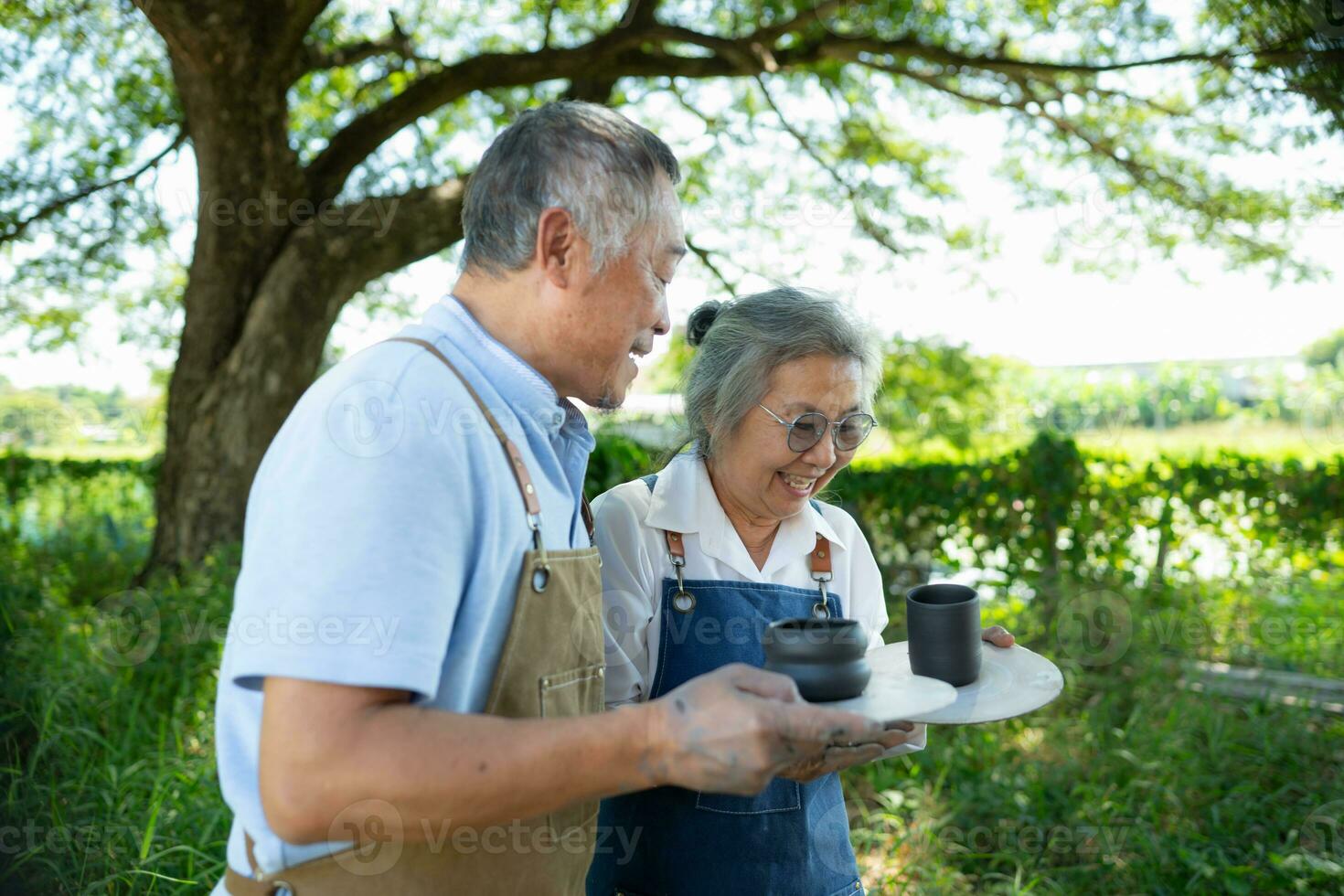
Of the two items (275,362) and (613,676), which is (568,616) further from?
(275,362)

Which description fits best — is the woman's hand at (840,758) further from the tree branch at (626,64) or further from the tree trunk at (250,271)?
the tree branch at (626,64)

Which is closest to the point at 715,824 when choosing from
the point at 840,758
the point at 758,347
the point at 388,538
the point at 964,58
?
the point at 840,758

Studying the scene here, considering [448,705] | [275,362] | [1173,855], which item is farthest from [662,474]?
[275,362]

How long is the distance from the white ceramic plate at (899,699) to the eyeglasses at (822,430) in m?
0.61

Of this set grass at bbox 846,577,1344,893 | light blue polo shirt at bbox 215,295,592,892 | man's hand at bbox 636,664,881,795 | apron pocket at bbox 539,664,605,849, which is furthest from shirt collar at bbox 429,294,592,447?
grass at bbox 846,577,1344,893

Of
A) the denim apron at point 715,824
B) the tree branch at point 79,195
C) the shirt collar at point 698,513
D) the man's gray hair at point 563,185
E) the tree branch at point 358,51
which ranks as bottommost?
the denim apron at point 715,824

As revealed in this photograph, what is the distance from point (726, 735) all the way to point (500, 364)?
25.5 inches

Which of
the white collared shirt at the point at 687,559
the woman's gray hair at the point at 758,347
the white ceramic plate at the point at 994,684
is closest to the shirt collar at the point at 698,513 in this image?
the white collared shirt at the point at 687,559

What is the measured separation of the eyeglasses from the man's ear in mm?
911

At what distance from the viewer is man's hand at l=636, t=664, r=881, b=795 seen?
1148mm

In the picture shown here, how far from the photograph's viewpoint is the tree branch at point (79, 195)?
708 centimetres

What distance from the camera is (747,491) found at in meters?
2.26

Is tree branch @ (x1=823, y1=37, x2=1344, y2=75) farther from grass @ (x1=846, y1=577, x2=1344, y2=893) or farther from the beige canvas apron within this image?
the beige canvas apron

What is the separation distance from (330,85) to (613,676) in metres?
8.03
